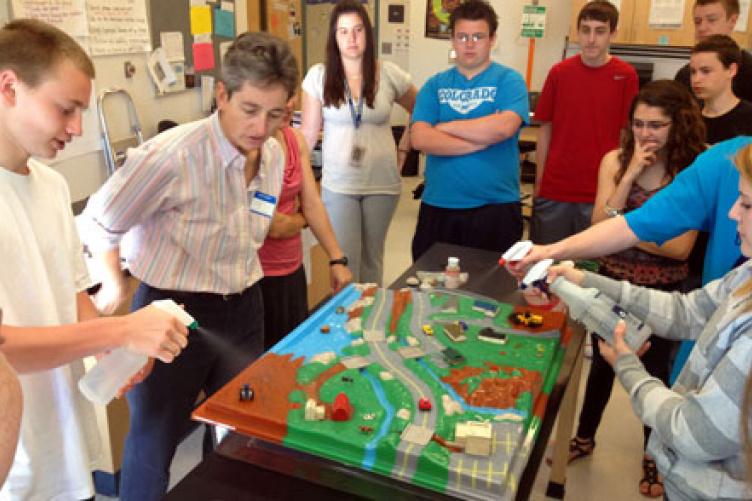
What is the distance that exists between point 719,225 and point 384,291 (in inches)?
36.8

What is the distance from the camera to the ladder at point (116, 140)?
8.67ft

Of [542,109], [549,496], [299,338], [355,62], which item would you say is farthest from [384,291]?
[542,109]

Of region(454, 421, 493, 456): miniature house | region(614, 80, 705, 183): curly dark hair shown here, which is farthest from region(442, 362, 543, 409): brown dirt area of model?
region(614, 80, 705, 183): curly dark hair

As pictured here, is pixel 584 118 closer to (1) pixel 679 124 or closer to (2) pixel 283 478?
(1) pixel 679 124

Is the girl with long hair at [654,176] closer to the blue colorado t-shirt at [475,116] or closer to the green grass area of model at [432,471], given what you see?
the blue colorado t-shirt at [475,116]

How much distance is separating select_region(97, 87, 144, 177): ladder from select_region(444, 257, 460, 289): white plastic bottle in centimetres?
146

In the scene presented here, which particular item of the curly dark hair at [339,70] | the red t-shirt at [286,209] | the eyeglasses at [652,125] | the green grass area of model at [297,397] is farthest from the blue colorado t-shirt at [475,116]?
the green grass area of model at [297,397]

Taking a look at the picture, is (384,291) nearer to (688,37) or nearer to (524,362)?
(524,362)

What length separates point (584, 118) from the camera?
3.06m

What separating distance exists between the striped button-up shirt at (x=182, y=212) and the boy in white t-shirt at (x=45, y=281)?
0.67 ft

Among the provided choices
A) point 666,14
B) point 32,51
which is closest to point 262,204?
point 32,51

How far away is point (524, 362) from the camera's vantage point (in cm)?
159

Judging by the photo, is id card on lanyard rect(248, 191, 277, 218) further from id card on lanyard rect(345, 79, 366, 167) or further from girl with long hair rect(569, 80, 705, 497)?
girl with long hair rect(569, 80, 705, 497)

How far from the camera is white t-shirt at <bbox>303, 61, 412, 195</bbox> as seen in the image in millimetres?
2961
